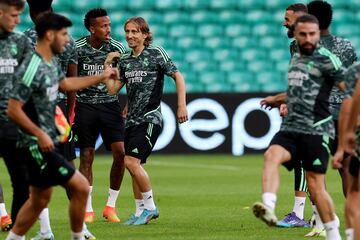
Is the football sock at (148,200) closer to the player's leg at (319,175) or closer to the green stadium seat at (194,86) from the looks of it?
the player's leg at (319,175)

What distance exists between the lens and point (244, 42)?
85.9ft

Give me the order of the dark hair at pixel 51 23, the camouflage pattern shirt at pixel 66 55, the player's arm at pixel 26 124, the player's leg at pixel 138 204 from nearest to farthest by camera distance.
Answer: the player's arm at pixel 26 124
the dark hair at pixel 51 23
the camouflage pattern shirt at pixel 66 55
the player's leg at pixel 138 204

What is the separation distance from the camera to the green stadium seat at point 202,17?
86.4 ft

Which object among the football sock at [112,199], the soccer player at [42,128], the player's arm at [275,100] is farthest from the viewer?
the football sock at [112,199]

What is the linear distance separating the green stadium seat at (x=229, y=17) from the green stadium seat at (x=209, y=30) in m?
0.18

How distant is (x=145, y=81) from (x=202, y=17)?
48.5 feet

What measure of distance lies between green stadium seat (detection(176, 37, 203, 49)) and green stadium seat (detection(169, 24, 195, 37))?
0.12 meters

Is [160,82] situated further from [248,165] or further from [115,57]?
[248,165]

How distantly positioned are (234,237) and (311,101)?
68.9 inches

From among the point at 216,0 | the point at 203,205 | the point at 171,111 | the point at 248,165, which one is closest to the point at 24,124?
the point at 203,205

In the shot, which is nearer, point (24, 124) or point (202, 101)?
point (24, 124)

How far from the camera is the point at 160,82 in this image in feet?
38.9

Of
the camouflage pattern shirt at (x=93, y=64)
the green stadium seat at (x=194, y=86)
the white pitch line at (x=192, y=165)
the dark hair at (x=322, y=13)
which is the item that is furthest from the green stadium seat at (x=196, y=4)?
the dark hair at (x=322, y=13)

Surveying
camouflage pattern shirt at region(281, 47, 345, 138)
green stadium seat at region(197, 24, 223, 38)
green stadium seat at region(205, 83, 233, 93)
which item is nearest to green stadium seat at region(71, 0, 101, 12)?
green stadium seat at region(197, 24, 223, 38)
